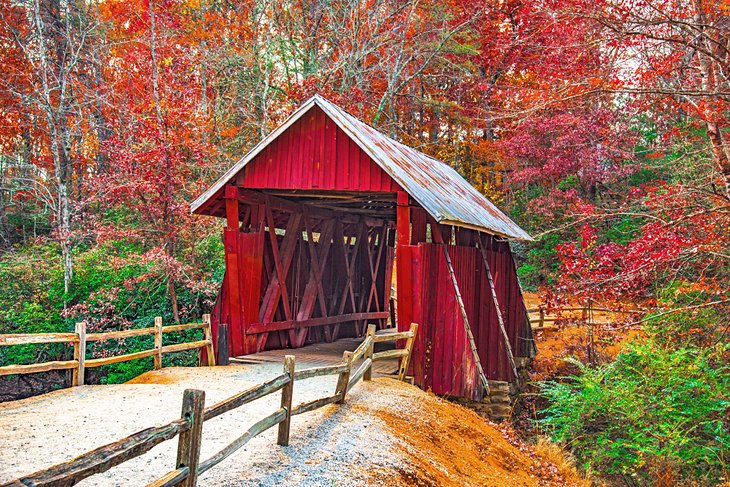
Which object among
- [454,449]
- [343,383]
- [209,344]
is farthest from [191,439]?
[209,344]

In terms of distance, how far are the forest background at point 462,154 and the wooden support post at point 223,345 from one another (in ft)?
14.6

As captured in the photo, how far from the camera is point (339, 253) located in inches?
597

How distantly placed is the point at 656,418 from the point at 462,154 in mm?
20125

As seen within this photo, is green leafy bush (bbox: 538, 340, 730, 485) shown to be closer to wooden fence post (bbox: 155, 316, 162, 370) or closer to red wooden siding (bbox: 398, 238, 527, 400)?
red wooden siding (bbox: 398, 238, 527, 400)

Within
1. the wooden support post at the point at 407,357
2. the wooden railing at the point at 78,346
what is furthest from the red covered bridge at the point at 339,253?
the wooden railing at the point at 78,346

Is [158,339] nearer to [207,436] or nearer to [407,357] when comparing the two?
[407,357]

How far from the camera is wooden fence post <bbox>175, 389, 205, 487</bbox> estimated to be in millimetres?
4344

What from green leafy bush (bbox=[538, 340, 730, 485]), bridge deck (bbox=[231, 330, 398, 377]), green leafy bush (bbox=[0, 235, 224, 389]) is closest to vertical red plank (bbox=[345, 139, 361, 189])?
bridge deck (bbox=[231, 330, 398, 377])

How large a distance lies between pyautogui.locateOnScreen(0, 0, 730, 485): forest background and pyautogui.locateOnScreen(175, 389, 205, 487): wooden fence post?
21.7 ft

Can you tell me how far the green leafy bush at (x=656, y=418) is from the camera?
956 centimetres

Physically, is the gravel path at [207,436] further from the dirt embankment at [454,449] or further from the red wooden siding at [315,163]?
the red wooden siding at [315,163]

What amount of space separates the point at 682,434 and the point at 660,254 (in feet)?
9.58

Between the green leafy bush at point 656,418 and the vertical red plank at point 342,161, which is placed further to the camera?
the vertical red plank at point 342,161

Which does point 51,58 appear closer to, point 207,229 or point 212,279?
point 207,229
